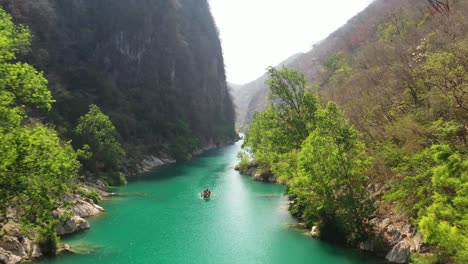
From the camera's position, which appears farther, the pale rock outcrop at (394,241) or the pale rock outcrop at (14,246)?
the pale rock outcrop at (394,241)

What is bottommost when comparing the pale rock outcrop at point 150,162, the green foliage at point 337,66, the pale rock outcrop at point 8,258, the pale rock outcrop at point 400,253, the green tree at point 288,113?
the pale rock outcrop at point 400,253

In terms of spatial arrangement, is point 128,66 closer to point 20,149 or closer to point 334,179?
point 334,179

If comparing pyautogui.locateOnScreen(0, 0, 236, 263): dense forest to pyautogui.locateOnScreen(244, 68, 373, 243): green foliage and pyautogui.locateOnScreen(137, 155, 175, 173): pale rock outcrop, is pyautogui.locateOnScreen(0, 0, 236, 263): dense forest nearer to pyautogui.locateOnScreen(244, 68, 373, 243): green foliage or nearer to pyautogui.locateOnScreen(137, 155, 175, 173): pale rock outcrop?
pyautogui.locateOnScreen(137, 155, 175, 173): pale rock outcrop

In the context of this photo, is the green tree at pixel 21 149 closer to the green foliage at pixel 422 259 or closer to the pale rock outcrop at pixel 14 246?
the pale rock outcrop at pixel 14 246

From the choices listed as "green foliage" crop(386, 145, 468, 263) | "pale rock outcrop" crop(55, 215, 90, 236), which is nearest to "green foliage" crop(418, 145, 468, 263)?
"green foliage" crop(386, 145, 468, 263)

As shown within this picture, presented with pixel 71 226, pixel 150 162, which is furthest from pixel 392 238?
pixel 150 162

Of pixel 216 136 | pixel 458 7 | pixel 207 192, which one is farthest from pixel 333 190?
pixel 216 136

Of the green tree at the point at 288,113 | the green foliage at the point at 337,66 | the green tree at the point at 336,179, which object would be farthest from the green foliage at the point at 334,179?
the green foliage at the point at 337,66
